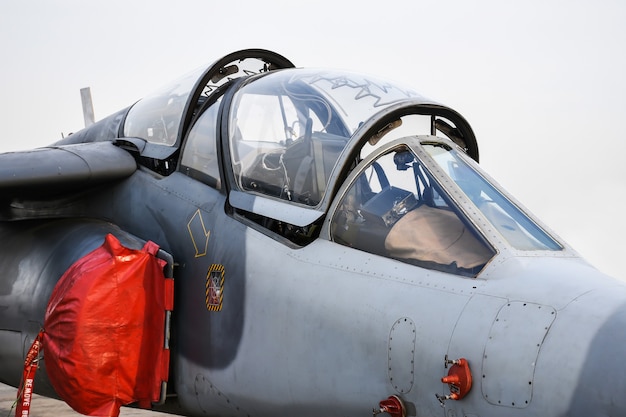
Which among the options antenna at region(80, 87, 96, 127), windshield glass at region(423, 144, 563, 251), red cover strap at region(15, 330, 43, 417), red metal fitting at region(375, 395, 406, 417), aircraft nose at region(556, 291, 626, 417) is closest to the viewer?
aircraft nose at region(556, 291, 626, 417)

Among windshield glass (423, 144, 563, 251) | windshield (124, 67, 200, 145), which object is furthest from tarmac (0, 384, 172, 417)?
windshield glass (423, 144, 563, 251)

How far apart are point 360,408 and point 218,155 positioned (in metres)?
2.26

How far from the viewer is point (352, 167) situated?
506 cm

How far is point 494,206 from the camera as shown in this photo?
4.66 metres

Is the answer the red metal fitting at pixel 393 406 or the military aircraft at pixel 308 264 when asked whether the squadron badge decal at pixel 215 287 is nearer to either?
the military aircraft at pixel 308 264

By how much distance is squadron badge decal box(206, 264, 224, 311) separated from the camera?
5352mm

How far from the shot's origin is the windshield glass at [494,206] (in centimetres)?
445

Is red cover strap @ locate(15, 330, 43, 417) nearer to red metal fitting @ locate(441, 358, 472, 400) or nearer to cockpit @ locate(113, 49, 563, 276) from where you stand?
cockpit @ locate(113, 49, 563, 276)

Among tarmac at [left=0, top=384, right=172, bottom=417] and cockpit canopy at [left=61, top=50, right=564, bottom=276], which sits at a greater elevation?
cockpit canopy at [left=61, top=50, right=564, bottom=276]

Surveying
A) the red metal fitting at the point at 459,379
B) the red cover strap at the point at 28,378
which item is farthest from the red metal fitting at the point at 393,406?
the red cover strap at the point at 28,378

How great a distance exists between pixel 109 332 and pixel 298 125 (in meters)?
1.86

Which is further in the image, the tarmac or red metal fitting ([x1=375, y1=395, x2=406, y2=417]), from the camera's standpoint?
the tarmac

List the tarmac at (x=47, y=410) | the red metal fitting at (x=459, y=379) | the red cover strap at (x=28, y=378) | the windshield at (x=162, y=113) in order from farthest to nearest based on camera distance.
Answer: the tarmac at (x=47, y=410) → the windshield at (x=162, y=113) → the red cover strap at (x=28, y=378) → the red metal fitting at (x=459, y=379)

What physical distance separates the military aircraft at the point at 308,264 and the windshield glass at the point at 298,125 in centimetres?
2
